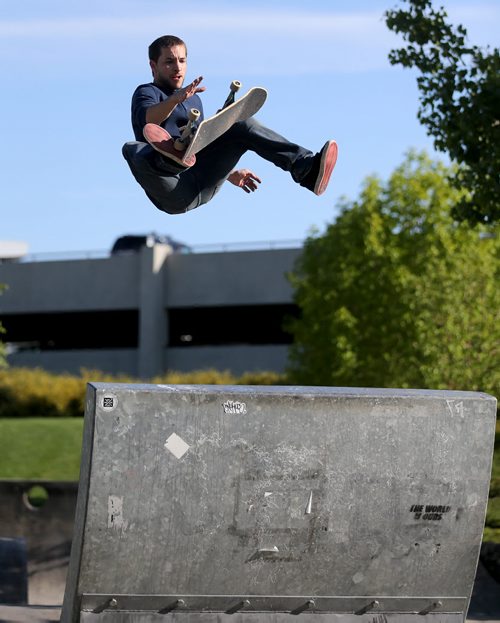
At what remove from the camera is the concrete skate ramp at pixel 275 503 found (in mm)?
7707

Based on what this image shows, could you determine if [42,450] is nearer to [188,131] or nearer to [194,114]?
[188,131]

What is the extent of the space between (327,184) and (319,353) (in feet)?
104

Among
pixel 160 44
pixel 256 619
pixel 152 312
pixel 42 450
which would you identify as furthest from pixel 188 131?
pixel 152 312

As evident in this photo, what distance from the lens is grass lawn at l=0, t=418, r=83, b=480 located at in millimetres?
28014

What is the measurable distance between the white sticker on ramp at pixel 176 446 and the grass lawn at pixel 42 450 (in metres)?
17.2

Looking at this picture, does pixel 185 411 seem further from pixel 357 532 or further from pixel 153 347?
pixel 153 347

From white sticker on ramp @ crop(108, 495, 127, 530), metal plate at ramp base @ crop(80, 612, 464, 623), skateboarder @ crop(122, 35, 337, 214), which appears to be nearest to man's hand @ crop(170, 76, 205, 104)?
skateboarder @ crop(122, 35, 337, 214)

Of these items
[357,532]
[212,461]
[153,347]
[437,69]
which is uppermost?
[437,69]

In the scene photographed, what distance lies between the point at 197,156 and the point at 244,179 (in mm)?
695

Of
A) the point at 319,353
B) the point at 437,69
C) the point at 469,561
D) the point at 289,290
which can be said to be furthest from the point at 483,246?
the point at 469,561

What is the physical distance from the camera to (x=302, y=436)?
802cm

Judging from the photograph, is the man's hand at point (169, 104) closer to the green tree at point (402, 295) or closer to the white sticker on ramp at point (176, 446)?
the white sticker on ramp at point (176, 446)

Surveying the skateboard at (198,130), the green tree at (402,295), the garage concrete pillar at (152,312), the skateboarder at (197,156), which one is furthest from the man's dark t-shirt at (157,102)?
the garage concrete pillar at (152,312)

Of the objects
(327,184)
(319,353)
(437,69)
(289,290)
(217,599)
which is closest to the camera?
(327,184)
